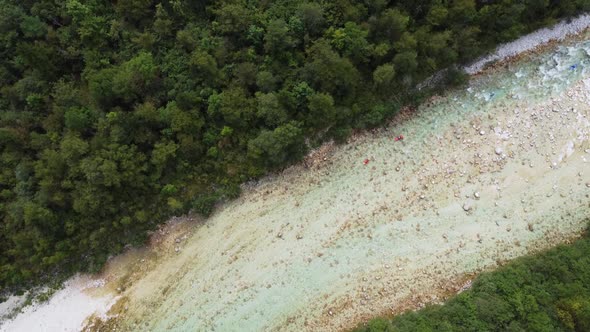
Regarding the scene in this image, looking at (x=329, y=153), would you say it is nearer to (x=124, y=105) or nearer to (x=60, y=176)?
(x=124, y=105)

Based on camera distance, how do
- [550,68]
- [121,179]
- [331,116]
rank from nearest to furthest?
1. [121,179]
2. [331,116]
3. [550,68]

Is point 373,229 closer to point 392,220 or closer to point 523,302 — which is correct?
point 392,220

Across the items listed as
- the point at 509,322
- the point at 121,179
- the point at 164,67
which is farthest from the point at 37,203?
the point at 509,322

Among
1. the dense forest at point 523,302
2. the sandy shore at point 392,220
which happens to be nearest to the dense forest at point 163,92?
the sandy shore at point 392,220

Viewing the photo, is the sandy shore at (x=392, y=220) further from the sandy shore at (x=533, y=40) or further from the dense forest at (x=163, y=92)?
the dense forest at (x=163, y=92)

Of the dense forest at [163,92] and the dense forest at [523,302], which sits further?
the dense forest at [163,92]

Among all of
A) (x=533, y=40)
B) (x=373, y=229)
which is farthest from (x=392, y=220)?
(x=533, y=40)

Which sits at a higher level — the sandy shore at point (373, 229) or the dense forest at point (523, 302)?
the sandy shore at point (373, 229)
